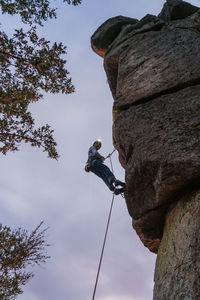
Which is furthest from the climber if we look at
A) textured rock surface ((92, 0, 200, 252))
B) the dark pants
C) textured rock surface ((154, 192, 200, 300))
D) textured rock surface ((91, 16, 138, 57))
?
textured rock surface ((91, 16, 138, 57))

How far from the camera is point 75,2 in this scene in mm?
8734

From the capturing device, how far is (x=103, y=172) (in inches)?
299

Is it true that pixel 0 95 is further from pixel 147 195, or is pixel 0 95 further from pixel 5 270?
pixel 5 270

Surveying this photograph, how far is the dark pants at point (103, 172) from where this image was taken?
23.5 ft

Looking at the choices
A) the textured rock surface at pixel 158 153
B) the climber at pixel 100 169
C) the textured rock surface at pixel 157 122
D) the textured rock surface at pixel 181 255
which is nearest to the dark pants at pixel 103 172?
the climber at pixel 100 169

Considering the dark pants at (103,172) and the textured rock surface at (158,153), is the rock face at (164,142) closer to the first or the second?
the textured rock surface at (158,153)

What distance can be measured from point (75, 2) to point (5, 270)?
11292mm

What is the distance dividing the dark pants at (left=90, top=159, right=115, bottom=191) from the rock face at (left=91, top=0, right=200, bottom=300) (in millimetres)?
1671

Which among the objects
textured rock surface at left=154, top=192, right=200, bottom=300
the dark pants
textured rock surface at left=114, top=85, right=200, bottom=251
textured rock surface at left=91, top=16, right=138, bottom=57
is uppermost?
textured rock surface at left=91, top=16, right=138, bottom=57

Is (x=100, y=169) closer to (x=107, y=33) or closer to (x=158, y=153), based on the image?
(x=158, y=153)

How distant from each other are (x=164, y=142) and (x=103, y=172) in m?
3.22

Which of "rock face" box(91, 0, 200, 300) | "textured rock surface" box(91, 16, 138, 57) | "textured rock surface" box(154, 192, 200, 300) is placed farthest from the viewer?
"textured rock surface" box(91, 16, 138, 57)

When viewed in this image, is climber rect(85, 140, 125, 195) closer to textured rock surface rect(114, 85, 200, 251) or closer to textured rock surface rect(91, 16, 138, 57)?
textured rock surface rect(114, 85, 200, 251)

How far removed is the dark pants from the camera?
282 inches
